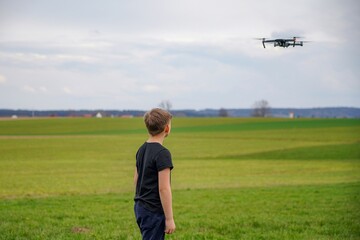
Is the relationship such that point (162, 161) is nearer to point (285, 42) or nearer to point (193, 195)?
point (285, 42)

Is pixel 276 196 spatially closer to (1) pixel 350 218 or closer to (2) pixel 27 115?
(1) pixel 350 218

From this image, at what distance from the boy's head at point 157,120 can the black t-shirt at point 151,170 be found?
0.15m

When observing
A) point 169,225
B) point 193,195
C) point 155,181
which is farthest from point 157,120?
point 193,195

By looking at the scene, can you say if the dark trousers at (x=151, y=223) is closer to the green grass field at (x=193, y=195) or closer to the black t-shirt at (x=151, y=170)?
the black t-shirt at (x=151, y=170)

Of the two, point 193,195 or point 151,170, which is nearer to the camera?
point 151,170

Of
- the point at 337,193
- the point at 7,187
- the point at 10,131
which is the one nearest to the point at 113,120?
the point at 10,131

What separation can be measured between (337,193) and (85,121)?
8560cm

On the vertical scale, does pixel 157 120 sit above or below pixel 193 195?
above

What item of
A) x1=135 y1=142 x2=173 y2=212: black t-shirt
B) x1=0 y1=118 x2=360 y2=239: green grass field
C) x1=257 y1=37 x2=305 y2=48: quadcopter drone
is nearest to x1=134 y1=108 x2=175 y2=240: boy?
x1=135 y1=142 x2=173 y2=212: black t-shirt

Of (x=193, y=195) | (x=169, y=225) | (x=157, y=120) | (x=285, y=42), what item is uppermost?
(x=285, y=42)

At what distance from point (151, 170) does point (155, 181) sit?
130 mm

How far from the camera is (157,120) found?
5.84 m

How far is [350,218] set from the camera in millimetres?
11133

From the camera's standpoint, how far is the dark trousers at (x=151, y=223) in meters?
5.98
